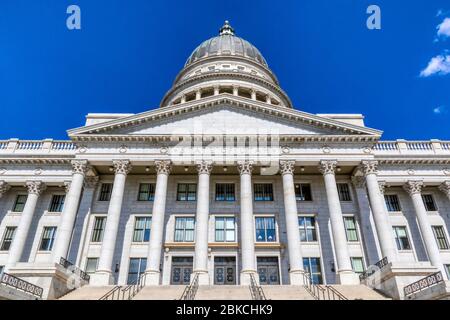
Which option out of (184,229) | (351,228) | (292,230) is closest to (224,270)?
(184,229)

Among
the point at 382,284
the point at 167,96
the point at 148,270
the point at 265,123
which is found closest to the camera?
the point at 382,284

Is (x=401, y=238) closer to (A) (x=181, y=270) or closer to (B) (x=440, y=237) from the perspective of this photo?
(B) (x=440, y=237)

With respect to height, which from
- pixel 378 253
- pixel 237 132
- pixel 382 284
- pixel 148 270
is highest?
pixel 237 132

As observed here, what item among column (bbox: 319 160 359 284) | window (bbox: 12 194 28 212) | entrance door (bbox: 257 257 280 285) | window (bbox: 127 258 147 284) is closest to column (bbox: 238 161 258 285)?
entrance door (bbox: 257 257 280 285)

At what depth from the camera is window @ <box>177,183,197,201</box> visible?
29.4 meters

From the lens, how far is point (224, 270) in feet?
86.0

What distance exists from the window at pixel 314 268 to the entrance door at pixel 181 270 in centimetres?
946

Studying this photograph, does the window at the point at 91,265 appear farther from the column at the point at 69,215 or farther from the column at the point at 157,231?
the column at the point at 157,231

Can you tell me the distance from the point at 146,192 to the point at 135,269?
6934 mm

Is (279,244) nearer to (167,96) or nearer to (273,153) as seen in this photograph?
(273,153)

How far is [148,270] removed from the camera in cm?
2269

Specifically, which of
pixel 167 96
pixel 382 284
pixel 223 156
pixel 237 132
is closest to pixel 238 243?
pixel 223 156

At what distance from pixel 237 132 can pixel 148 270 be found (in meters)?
12.9
